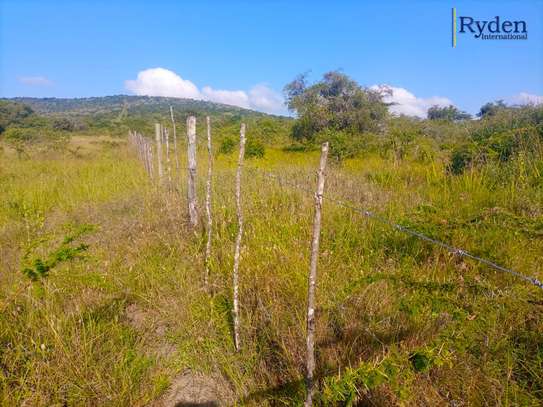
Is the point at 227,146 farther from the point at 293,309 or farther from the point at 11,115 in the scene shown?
→ the point at 11,115

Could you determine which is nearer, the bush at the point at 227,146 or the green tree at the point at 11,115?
the bush at the point at 227,146

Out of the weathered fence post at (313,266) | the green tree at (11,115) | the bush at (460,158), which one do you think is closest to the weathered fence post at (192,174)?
the weathered fence post at (313,266)

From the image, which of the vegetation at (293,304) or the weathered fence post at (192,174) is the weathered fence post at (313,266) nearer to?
the vegetation at (293,304)

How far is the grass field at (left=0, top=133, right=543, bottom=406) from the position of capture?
1345 millimetres

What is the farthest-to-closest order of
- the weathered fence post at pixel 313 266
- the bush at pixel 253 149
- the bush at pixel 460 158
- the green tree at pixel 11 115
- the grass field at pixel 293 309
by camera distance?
the green tree at pixel 11 115 < the bush at pixel 253 149 < the bush at pixel 460 158 < the grass field at pixel 293 309 < the weathered fence post at pixel 313 266

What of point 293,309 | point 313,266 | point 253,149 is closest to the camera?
point 313,266

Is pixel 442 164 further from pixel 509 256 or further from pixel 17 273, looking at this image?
pixel 17 273

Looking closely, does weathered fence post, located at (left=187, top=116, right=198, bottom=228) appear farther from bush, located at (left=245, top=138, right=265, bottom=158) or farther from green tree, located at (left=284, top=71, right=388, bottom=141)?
green tree, located at (left=284, top=71, right=388, bottom=141)

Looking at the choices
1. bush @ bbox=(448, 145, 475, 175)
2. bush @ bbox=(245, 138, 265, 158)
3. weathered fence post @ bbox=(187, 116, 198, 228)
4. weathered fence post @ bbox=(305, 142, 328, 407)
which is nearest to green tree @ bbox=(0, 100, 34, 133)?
bush @ bbox=(245, 138, 265, 158)

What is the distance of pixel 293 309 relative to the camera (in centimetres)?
184

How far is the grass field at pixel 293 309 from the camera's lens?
1.34m

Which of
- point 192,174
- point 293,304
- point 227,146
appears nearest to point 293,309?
point 293,304

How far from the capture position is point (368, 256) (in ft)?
7.91

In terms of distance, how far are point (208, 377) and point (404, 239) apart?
1.96 metres
